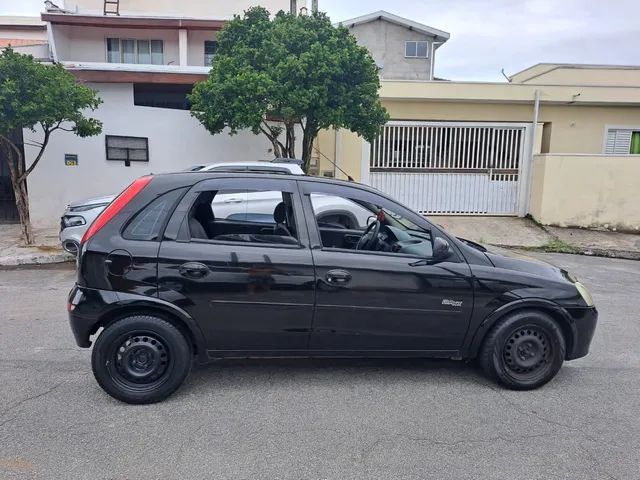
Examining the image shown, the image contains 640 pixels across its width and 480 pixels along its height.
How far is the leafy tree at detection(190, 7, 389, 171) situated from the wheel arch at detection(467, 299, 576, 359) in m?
7.15

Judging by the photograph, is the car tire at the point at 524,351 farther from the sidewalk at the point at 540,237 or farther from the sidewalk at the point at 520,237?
the sidewalk at the point at 540,237

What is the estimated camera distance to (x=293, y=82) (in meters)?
10.3

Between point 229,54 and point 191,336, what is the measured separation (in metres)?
9.47

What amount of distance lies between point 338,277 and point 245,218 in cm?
162

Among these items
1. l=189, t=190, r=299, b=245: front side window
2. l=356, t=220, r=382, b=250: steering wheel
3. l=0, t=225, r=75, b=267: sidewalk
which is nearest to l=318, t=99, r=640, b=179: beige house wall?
l=0, t=225, r=75, b=267: sidewalk

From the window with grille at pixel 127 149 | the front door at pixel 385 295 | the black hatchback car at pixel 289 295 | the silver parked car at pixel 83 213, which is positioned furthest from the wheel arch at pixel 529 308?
the window with grille at pixel 127 149

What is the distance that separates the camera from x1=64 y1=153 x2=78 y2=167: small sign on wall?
1242 cm

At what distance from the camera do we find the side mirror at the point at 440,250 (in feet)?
12.9

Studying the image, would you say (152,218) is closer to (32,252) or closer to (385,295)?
(385,295)

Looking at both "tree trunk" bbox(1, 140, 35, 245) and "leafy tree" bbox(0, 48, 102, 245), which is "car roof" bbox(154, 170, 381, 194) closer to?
"leafy tree" bbox(0, 48, 102, 245)

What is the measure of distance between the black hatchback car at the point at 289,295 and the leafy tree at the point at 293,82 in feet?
21.6

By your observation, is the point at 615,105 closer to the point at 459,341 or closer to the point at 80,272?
the point at 459,341

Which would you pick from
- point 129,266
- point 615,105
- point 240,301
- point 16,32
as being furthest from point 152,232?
point 16,32

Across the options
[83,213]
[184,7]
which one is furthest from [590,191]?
[184,7]
